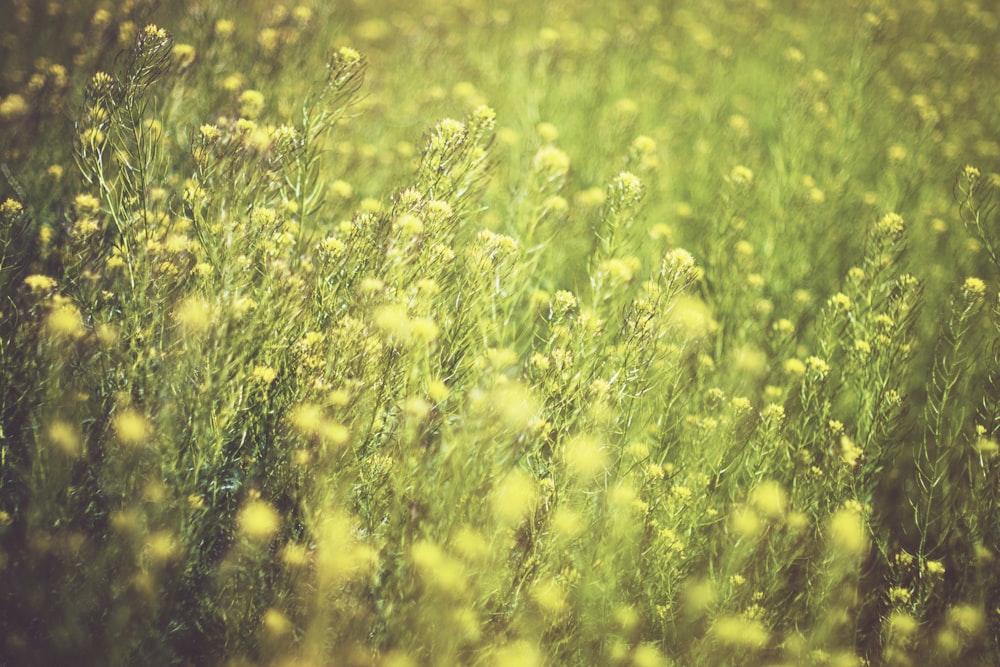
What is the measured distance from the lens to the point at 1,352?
1.38 m

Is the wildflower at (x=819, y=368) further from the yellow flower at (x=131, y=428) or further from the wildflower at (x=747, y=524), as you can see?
the yellow flower at (x=131, y=428)

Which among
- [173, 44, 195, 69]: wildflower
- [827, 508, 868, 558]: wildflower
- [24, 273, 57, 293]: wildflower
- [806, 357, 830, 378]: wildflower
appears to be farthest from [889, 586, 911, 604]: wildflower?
[173, 44, 195, 69]: wildflower

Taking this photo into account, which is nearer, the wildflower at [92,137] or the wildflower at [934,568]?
the wildflower at [92,137]

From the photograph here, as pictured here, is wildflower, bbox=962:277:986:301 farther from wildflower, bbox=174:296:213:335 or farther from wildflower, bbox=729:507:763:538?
wildflower, bbox=174:296:213:335

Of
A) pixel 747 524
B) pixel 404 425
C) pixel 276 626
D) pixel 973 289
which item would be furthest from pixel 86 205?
pixel 973 289

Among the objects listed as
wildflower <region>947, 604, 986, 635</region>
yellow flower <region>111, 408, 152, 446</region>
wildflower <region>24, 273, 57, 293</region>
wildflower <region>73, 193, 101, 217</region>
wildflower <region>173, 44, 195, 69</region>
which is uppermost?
wildflower <region>173, 44, 195, 69</region>

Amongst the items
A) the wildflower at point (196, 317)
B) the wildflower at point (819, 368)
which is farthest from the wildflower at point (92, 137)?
the wildflower at point (819, 368)

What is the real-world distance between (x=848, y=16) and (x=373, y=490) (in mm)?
5911

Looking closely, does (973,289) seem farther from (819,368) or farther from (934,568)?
(934,568)

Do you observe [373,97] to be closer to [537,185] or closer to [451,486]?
[537,185]

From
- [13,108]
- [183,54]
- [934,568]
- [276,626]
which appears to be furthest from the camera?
[13,108]

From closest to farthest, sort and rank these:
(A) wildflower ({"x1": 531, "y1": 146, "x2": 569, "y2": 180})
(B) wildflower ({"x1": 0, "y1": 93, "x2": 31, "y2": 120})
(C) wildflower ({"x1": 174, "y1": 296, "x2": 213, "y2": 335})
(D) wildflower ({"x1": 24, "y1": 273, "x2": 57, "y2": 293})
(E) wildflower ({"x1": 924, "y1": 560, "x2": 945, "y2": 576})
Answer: (C) wildflower ({"x1": 174, "y1": 296, "x2": 213, "y2": 335}) < (D) wildflower ({"x1": 24, "y1": 273, "x2": 57, "y2": 293}) < (E) wildflower ({"x1": 924, "y1": 560, "x2": 945, "y2": 576}) < (A) wildflower ({"x1": 531, "y1": 146, "x2": 569, "y2": 180}) < (B) wildflower ({"x1": 0, "y1": 93, "x2": 31, "y2": 120})

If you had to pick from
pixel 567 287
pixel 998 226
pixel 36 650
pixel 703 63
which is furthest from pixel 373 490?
pixel 703 63

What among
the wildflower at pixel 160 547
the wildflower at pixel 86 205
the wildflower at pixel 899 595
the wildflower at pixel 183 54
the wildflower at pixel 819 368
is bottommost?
the wildflower at pixel 899 595
